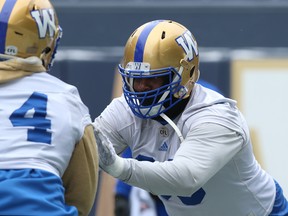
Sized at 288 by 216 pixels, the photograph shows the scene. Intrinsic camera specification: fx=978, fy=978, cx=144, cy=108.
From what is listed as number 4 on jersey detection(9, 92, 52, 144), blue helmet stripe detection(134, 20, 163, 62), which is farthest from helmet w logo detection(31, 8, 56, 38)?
blue helmet stripe detection(134, 20, 163, 62)

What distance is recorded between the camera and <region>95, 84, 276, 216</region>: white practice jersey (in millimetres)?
3342

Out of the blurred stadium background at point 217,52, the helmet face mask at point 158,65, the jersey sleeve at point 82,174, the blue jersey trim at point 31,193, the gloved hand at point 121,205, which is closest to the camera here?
the blue jersey trim at point 31,193

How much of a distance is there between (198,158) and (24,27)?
88 cm

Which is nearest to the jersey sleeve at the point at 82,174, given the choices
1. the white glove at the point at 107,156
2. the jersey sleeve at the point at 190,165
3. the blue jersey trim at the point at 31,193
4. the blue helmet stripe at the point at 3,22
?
the blue jersey trim at the point at 31,193

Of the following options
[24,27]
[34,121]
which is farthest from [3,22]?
[34,121]

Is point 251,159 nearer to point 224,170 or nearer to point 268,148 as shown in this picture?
point 224,170

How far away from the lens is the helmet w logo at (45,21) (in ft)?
9.26

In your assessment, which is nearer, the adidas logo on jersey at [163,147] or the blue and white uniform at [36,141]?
the blue and white uniform at [36,141]

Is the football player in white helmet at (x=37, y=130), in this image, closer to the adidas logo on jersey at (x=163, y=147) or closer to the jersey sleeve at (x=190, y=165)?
the jersey sleeve at (x=190, y=165)

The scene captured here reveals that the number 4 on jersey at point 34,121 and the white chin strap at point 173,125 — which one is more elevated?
the number 4 on jersey at point 34,121

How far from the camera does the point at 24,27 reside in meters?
2.80

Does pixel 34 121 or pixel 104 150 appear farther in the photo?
pixel 104 150

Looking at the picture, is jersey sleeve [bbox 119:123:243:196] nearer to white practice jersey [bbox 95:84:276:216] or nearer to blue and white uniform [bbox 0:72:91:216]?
white practice jersey [bbox 95:84:276:216]

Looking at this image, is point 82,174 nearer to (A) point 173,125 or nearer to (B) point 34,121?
(B) point 34,121
